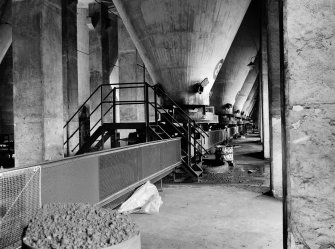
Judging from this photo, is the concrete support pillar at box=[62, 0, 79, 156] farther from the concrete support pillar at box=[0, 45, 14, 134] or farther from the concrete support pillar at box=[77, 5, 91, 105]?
the concrete support pillar at box=[0, 45, 14, 134]

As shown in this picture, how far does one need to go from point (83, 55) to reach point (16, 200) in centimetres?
1957

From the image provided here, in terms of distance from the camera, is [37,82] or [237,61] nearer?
[37,82]

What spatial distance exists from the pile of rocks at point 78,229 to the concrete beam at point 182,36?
263 inches

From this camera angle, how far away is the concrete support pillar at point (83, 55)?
20.3m

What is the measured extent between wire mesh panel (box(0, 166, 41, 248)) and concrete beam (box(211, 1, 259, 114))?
15.9m

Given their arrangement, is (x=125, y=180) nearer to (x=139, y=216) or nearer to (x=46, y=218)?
(x=139, y=216)

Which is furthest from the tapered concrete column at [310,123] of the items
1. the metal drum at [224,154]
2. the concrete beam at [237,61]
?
the concrete beam at [237,61]

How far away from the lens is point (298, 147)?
7.85 feet

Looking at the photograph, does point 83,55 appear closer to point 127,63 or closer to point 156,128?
point 127,63

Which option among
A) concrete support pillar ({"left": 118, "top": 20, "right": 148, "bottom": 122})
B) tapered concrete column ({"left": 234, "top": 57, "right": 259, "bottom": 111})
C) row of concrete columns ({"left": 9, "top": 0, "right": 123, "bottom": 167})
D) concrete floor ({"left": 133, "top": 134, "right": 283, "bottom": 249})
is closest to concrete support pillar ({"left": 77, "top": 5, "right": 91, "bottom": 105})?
concrete support pillar ({"left": 118, "top": 20, "right": 148, "bottom": 122})

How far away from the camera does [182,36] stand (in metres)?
8.24

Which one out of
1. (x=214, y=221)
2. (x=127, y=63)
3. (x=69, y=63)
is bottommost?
(x=214, y=221)

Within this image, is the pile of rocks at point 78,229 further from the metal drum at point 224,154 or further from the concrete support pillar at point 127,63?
the concrete support pillar at point 127,63

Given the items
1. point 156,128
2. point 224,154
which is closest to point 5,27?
point 156,128
